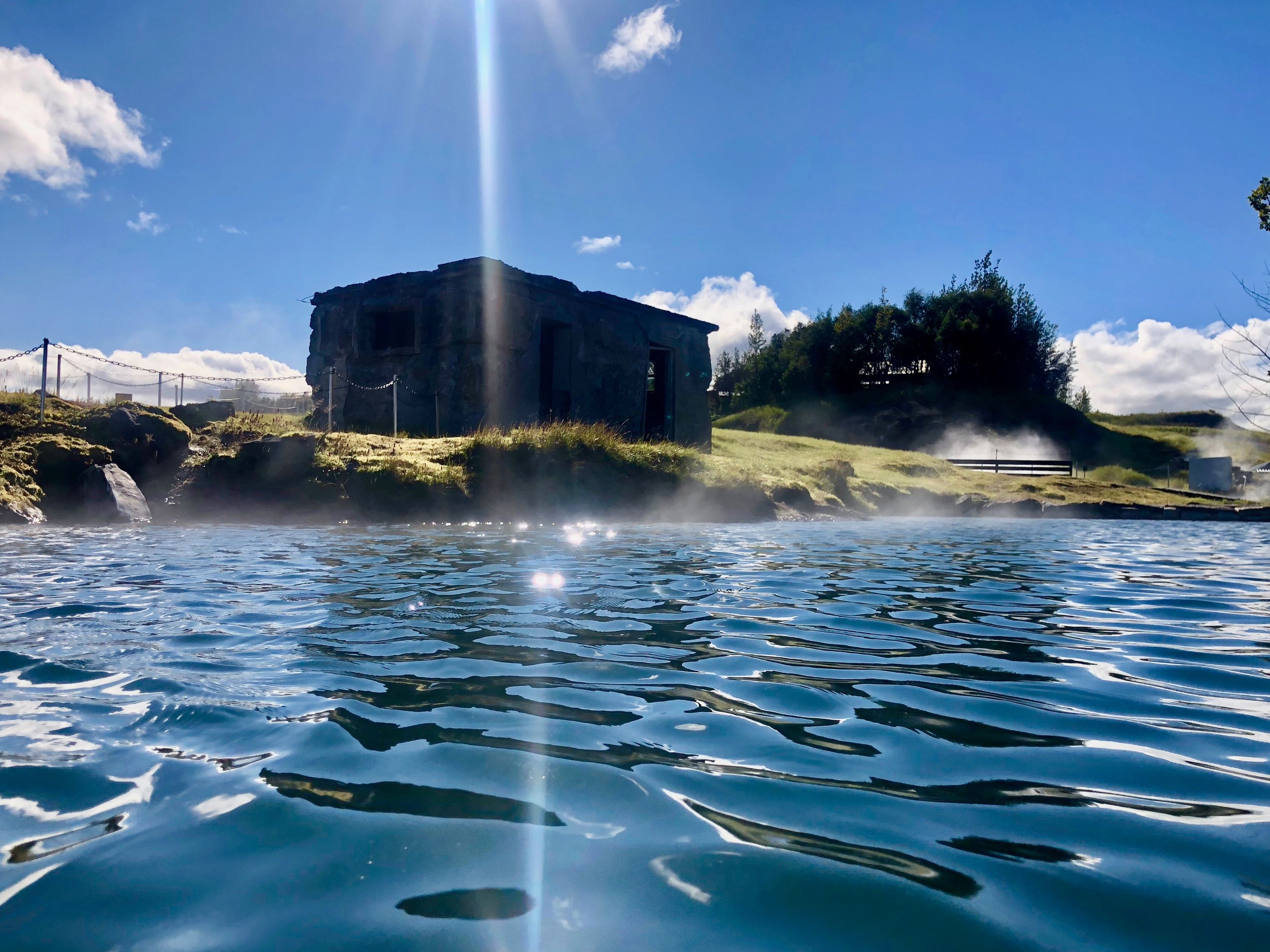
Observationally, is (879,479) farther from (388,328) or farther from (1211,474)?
(388,328)

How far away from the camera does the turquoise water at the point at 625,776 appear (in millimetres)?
1320

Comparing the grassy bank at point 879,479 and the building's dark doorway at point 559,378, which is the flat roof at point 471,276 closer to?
the building's dark doorway at point 559,378

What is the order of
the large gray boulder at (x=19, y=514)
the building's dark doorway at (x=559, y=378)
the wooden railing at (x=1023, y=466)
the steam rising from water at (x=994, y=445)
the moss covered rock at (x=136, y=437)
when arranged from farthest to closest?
the steam rising from water at (x=994, y=445) → the wooden railing at (x=1023, y=466) → the building's dark doorway at (x=559, y=378) → the moss covered rock at (x=136, y=437) → the large gray boulder at (x=19, y=514)

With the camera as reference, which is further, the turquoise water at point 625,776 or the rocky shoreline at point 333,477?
the rocky shoreline at point 333,477

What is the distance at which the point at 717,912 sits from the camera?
132cm

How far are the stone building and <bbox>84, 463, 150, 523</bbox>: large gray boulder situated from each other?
5.94 metres

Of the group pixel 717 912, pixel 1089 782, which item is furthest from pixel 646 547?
pixel 717 912

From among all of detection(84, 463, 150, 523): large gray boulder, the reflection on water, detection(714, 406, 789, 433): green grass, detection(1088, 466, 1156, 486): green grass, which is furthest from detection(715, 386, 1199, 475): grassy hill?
the reflection on water

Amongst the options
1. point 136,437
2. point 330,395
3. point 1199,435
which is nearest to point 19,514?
point 136,437

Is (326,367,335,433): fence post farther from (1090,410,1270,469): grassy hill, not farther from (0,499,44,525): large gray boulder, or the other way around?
(1090,410,1270,469): grassy hill

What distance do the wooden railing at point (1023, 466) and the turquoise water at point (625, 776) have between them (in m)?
25.5

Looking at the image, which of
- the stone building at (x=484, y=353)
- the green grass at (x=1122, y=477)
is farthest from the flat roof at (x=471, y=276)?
the green grass at (x=1122, y=477)

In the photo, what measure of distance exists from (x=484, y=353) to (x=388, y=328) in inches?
127

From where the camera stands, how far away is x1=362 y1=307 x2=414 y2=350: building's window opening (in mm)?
17844
